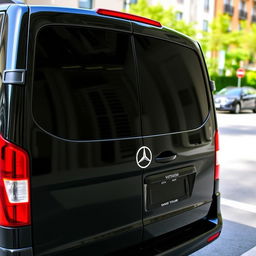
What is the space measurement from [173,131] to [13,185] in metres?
1.18

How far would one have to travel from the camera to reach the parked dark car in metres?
19.9

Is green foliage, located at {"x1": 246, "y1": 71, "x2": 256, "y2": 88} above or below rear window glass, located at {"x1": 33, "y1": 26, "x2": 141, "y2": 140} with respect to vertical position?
above

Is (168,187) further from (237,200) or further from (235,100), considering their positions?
(235,100)

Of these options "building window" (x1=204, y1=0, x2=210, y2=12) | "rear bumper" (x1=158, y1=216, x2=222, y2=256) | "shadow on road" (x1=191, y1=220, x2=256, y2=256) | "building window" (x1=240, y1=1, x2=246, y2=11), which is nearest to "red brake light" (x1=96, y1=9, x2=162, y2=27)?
"rear bumper" (x1=158, y1=216, x2=222, y2=256)

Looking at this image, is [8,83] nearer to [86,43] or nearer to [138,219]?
[86,43]

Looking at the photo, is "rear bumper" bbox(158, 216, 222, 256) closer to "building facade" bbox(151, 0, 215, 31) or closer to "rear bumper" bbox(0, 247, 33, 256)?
"rear bumper" bbox(0, 247, 33, 256)

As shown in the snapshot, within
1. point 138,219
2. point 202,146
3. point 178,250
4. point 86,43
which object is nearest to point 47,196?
point 138,219

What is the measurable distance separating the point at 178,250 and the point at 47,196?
1.10 m

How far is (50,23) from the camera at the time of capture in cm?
213

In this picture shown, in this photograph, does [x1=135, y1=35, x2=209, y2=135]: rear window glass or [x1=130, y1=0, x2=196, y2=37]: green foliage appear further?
[x1=130, y1=0, x2=196, y2=37]: green foliage

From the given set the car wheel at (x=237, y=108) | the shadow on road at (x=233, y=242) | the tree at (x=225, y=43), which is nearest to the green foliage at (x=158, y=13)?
the tree at (x=225, y=43)

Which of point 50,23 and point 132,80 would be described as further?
point 132,80

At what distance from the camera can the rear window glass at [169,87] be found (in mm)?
2578

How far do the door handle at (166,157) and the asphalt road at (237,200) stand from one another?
1.51m
